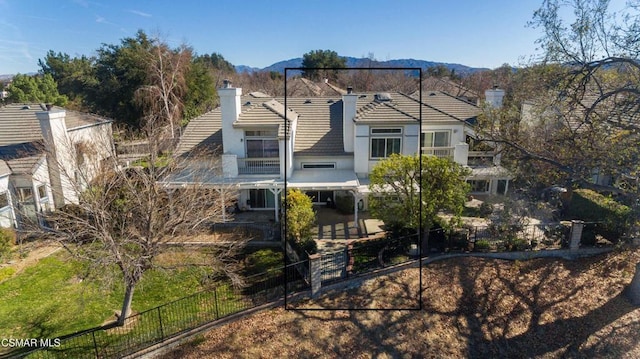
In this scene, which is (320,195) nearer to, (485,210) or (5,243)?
(485,210)

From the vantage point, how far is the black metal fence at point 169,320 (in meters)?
11.6

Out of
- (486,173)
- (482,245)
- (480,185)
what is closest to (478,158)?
(480,185)

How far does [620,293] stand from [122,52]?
45.6m

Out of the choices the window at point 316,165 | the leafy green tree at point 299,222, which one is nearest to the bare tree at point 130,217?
the leafy green tree at point 299,222

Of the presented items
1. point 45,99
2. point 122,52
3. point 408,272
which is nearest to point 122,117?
point 122,52

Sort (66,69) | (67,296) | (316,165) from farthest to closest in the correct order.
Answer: (66,69) < (316,165) < (67,296)

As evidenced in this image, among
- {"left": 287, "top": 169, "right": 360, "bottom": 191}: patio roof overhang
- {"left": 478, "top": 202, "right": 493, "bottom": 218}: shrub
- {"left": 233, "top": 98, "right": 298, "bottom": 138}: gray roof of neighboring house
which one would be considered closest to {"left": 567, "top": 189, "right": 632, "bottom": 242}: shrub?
{"left": 478, "top": 202, "right": 493, "bottom": 218}: shrub

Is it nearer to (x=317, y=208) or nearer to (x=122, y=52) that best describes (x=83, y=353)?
(x=317, y=208)

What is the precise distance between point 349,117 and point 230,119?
24.9 feet

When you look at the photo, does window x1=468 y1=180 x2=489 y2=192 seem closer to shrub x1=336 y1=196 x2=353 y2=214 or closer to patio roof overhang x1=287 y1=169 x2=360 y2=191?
patio roof overhang x1=287 y1=169 x2=360 y2=191

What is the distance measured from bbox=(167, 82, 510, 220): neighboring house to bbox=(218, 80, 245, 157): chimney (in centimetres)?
6

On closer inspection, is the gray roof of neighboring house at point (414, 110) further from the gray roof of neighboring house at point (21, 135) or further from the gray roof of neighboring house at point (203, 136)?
the gray roof of neighboring house at point (21, 135)

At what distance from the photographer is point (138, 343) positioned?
38.5 ft

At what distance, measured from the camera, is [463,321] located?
42.4ft
